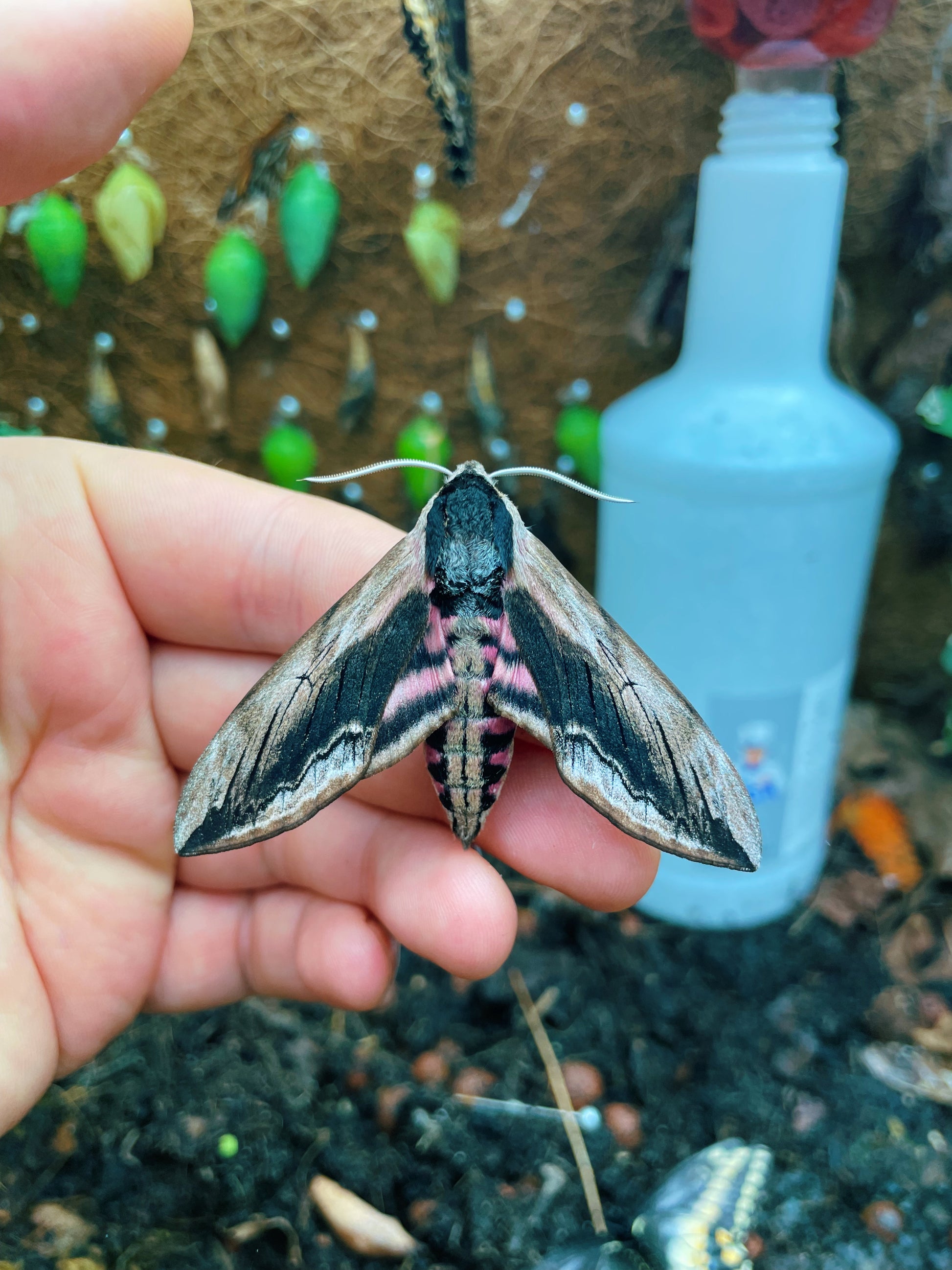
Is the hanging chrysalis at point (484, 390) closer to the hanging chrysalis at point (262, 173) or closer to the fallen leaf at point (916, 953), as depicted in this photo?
the hanging chrysalis at point (262, 173)

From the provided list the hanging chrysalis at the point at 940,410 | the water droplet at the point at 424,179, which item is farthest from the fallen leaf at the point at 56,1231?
the hanging chrysalis at the point at 940,410

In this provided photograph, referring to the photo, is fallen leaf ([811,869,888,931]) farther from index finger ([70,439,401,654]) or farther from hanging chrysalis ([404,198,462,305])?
hanging chrysalis ([404,198,462,305])

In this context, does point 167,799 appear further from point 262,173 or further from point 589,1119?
point 262,173

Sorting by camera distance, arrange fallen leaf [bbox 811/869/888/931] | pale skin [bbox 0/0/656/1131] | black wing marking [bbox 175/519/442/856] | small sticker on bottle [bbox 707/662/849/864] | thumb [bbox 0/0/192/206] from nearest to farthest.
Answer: thumb [bbox 0/0/192/206] < black wing marking [bbox 175/519/442/856] < pale skin [bbox 0/0/656/1131] < small sticker on bottle [bbox 707/662/849/864] < fallen leaf [bbox 811/869/888/931]

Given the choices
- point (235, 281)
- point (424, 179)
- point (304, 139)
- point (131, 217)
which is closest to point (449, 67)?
point (424, 179)

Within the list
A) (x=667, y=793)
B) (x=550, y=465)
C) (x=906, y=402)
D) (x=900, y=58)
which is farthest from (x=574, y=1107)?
(x=900, y=58)

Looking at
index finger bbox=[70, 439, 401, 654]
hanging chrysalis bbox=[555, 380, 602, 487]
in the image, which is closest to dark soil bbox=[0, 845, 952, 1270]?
index finger bbox=[70, 439, 401, 654]
